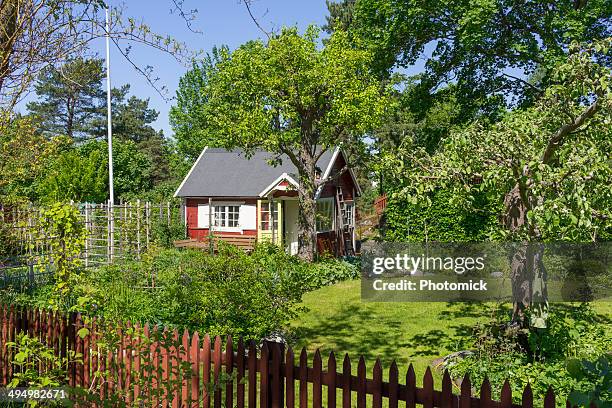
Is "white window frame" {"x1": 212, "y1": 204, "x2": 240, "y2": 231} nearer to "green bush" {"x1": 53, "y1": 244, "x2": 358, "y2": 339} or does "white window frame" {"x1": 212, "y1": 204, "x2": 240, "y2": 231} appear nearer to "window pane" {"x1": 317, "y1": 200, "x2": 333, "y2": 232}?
"window pane" {"x1": 317, "y1": 200, "x2": 333, "y2": 232}

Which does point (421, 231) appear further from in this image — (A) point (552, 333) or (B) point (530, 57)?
(A) point (552, 333)

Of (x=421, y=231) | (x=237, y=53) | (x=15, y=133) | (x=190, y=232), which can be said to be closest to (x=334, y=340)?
(x=15, y=133)

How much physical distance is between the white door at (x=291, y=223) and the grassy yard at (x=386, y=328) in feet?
27.2

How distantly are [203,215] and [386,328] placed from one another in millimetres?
15818

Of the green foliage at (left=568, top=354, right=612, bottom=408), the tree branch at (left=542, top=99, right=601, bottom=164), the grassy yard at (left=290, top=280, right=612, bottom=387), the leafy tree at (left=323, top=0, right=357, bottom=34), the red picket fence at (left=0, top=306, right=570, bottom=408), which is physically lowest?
the grassy yard at (left=290, top=280, right=612, bottom=387)

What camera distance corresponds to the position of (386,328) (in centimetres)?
1207

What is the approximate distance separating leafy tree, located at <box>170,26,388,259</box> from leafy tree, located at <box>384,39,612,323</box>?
9.24 meters

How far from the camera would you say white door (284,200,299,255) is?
24.8 metres

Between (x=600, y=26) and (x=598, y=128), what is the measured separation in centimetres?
1087

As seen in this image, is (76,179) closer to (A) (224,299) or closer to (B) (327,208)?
(B) (327,208)

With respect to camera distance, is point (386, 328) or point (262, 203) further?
point (262, 203)

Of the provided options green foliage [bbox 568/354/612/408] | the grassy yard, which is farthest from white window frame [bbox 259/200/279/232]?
green foliage [bbox 568/354/612/408]

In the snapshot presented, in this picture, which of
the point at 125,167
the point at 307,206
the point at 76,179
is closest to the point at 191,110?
the point at 125,167

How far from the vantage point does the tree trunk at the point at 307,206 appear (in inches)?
770
